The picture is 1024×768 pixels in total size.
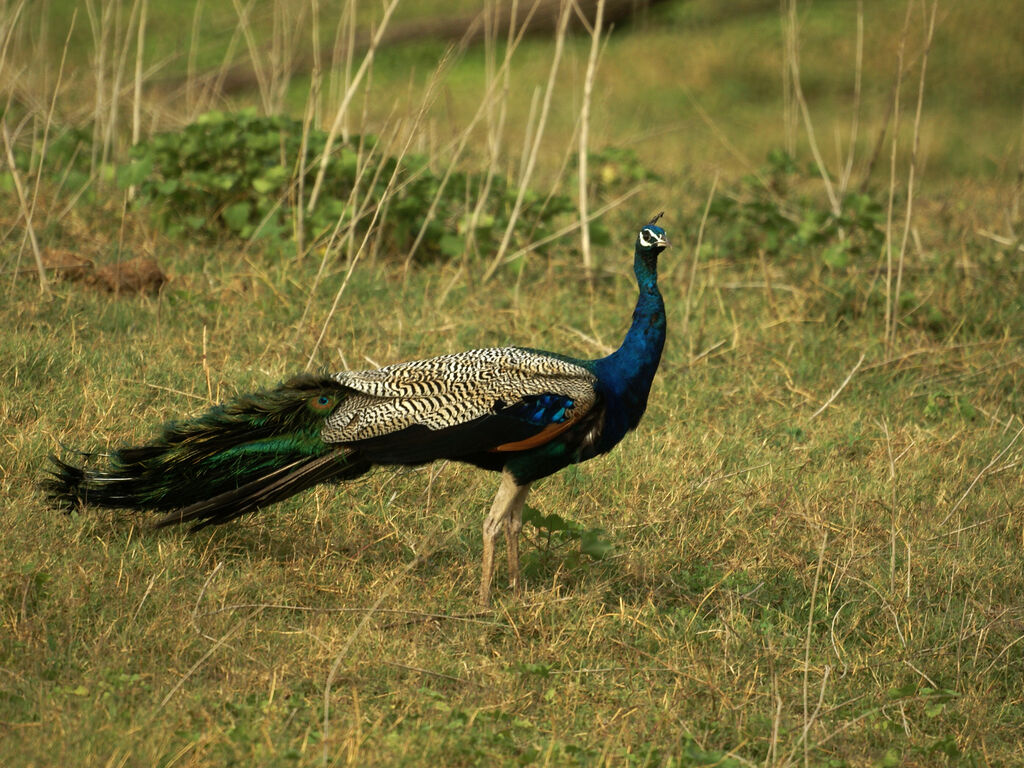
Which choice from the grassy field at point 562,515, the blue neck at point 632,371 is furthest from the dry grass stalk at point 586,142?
the blue neck at point 632,371

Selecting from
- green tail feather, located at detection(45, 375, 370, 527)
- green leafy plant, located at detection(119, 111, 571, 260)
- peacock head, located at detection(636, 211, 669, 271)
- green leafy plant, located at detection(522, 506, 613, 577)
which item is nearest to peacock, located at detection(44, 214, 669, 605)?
green tail feather, located at detection(45, 375, 370, 527)

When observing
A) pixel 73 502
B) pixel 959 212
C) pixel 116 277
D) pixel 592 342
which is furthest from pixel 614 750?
pixel 959 212

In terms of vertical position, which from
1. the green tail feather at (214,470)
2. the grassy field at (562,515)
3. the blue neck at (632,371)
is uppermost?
the blue neck at (632,371)

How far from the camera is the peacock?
3.62 m

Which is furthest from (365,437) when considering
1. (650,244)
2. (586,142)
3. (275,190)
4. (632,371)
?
(275,190)

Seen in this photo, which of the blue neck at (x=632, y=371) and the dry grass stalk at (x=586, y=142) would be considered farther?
the dry grass stalk at (x=586, y=142)

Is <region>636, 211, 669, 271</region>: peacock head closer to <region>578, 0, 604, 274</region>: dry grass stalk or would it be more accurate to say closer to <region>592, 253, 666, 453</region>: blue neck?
<region>592, 253, 666, 453</region>: blue neck

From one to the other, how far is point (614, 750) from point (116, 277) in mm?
3597

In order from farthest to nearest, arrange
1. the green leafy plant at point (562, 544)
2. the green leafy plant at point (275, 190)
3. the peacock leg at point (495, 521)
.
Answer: the green leafy plant at point (275, 190) < the green leafy plant at point (562, 544) < the peacock leg at point (495, 521)

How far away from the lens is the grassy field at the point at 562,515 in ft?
10.2

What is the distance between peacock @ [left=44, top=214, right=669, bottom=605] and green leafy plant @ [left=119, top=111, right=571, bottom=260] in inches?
106

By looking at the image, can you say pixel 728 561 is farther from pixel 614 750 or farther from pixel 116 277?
pixel 116 277

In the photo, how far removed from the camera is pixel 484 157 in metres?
8.25

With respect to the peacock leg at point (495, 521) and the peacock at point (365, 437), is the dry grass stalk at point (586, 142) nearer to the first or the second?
the peacock at point (365, 437)
